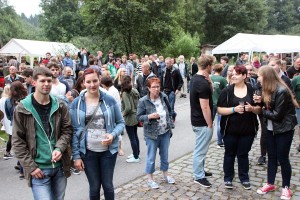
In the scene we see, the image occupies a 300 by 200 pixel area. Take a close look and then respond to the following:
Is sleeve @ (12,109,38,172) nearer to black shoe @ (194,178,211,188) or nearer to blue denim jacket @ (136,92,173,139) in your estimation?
blue denim jacket @ (136,92,173,139)

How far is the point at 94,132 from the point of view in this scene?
137 inches

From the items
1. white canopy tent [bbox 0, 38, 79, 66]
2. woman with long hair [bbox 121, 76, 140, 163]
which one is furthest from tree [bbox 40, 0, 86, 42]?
woman with long hair [bbox 121, 76, 140, 163]

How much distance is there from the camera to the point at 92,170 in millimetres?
3539

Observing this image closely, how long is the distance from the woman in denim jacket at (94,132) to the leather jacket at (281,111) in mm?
2329

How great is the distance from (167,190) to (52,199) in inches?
85.4

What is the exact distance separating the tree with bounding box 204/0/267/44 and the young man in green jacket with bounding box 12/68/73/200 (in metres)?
45.3

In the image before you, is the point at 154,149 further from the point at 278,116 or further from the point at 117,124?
the point at 278,116

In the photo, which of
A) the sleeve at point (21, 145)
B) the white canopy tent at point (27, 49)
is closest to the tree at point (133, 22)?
the white canopy tent at point (27, 49)

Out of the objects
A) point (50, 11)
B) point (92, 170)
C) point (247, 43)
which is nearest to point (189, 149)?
point (92, 170)

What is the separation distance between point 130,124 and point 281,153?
9.35 feet

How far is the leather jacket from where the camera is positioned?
170 inches

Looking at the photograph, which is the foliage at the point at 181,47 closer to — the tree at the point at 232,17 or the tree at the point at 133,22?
the tree at the point at 133,22

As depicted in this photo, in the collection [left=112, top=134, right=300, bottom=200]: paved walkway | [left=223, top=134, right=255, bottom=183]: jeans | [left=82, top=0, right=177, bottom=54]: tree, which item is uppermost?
[left=82, top=0, right=177, bottom=54]: tree

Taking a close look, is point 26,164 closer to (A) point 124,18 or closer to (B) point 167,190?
(B) point 167,190
